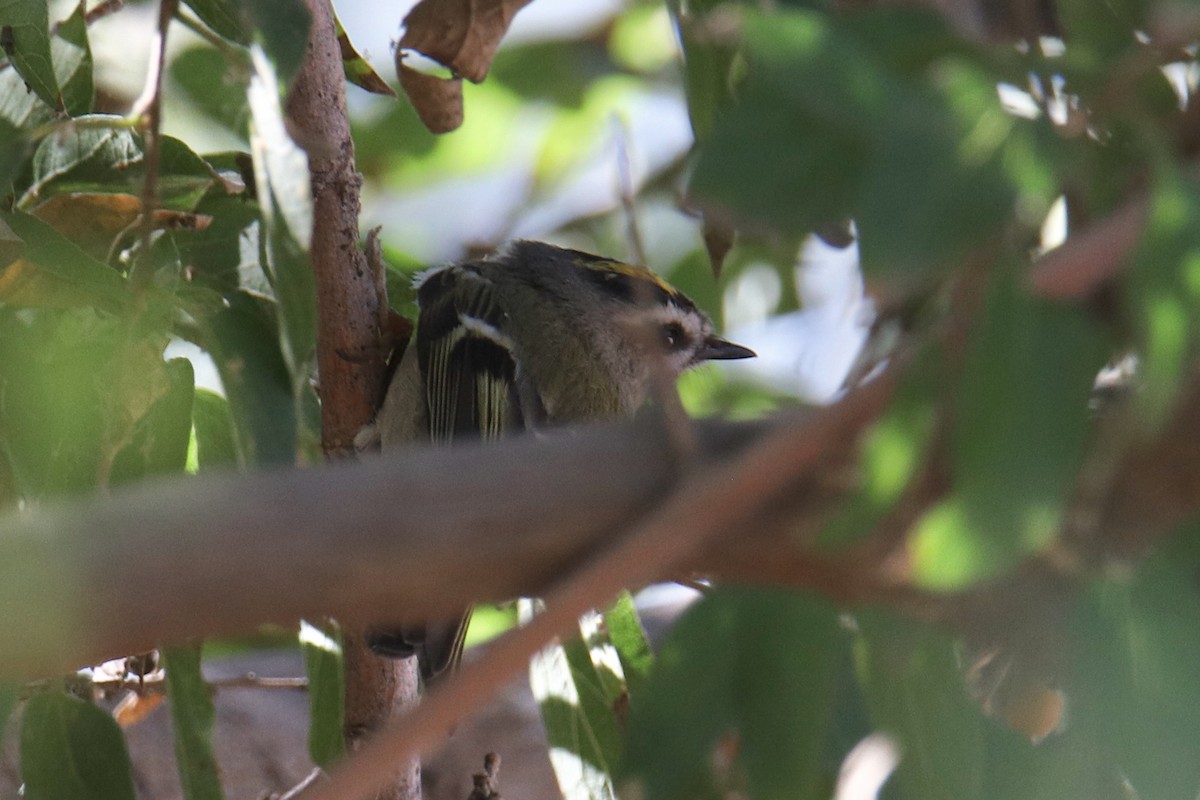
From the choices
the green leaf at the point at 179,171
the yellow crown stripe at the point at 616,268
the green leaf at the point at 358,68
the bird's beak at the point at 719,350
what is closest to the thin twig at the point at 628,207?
the green leaf at the point at 179,171

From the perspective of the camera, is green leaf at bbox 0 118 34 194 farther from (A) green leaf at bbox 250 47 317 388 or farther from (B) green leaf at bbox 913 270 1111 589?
(B) green leaf at bbox 913 270 1111 589

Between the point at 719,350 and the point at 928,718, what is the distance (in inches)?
92.0

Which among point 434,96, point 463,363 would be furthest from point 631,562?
point 463,363

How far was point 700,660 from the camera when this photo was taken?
1230mm

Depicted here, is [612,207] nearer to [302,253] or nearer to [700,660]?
[302,253]

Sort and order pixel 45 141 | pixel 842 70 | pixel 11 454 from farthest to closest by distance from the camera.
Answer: pixel 45 141, pixel 11 454, pixel 842 70

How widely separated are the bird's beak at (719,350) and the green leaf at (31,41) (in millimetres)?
1801

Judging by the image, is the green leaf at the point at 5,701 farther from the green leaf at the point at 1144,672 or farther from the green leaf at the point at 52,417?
the green leaf at the point at 1144,672

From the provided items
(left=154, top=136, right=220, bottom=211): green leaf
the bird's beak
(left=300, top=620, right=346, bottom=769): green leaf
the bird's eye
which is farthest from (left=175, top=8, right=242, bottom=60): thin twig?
the bird's beak

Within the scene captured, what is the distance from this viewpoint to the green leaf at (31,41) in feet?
6.89

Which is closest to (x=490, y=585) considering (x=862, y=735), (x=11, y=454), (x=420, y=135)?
(x=862, y=735)

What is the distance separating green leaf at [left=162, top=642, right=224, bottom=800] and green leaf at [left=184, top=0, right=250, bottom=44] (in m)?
0.91

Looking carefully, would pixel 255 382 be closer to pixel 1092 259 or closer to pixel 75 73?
pixel 75 73

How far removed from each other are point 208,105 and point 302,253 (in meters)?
1.84
